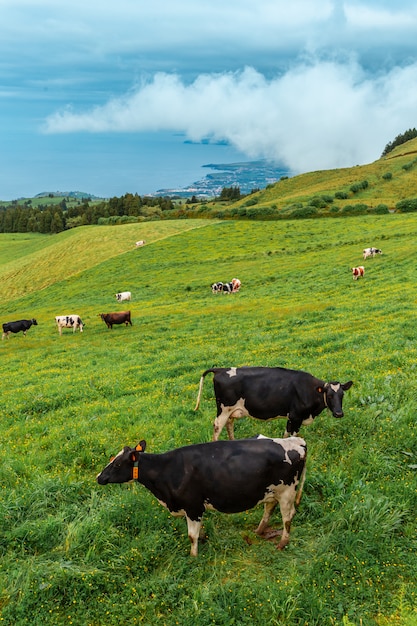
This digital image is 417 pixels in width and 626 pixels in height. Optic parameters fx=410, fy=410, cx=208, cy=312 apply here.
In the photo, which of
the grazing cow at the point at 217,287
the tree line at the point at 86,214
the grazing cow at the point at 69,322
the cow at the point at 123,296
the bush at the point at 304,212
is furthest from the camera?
the tree line at the point at 86,214

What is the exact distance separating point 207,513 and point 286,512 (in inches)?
→ 63.5

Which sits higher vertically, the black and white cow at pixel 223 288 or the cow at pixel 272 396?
the black and white cow at pixel 223 288

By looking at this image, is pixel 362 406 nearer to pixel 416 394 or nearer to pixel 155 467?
pixel 416 394

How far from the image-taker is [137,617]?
598cm

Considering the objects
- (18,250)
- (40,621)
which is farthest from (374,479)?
(18,250)

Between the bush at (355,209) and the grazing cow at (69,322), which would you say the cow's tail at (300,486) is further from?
the bush at (355,209)

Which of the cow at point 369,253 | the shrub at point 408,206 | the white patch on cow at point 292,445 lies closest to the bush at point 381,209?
the shrub at point 408,206

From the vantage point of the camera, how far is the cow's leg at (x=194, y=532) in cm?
692

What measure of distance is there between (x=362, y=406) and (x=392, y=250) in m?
33.4

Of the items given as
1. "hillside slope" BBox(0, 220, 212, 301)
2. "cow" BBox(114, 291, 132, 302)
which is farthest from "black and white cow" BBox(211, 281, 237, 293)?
"hillside slope" BBox(0, 220, 212, 301)

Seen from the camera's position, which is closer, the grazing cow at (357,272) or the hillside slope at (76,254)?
the grazing cow at (357,272)

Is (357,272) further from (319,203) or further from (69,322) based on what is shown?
(319,203)

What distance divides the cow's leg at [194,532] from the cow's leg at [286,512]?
1.40 metres

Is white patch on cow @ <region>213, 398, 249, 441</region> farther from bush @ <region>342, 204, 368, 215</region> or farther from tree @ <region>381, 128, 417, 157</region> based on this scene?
tree @ <region>381, 128, 417, 157</region>
